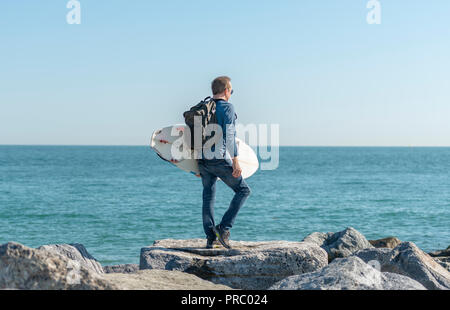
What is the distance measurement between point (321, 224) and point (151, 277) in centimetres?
2026

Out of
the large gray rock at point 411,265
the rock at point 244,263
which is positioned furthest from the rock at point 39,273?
the large gray rock at point 411,265

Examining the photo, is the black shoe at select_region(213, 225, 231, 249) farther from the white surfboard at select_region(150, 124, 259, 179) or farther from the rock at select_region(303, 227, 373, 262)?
the rock at select_region(303, 227, 373, 262)

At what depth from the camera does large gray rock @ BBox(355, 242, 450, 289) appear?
634 centimetres

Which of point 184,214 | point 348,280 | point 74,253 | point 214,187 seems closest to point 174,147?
point 214,187

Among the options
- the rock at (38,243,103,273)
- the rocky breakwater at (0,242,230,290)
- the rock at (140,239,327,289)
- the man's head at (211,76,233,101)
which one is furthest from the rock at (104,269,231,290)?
the man's head at (211,76,233,101)

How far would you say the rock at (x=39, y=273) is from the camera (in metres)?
4.41

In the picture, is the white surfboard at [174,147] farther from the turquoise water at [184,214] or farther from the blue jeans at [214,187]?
the turquoise water at [184,214]

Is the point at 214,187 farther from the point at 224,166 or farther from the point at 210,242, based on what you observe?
the point at 210,242

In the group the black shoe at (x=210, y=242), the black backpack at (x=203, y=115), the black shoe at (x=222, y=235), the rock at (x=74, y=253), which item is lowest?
the rock at (x=74, y=253)

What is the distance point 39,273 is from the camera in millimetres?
4430

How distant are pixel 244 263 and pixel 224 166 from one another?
1284mm

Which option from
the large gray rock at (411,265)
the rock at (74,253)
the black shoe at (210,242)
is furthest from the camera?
the rock at (74,253)

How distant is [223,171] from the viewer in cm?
675
